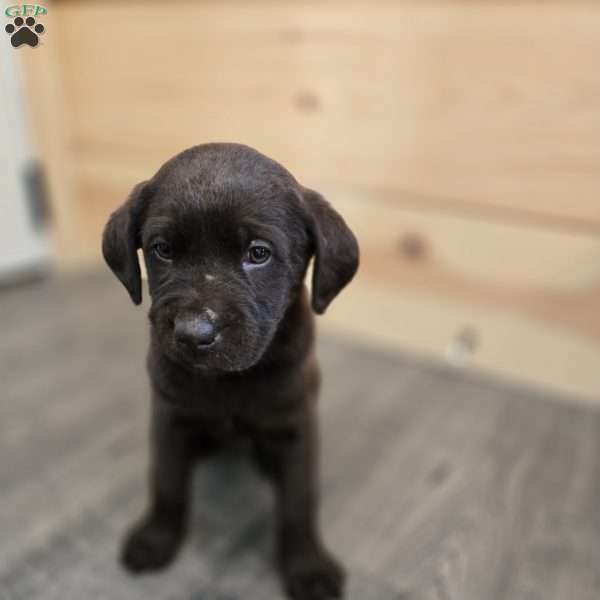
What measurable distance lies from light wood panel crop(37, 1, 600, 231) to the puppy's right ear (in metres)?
0.47

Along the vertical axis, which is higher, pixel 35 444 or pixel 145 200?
pixel 145 200

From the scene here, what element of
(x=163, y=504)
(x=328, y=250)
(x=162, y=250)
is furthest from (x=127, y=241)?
(x=163, y=504)

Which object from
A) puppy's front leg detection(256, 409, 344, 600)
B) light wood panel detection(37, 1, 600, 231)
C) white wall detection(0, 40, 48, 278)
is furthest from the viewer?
white wall detection(0, 40, 48, 278)

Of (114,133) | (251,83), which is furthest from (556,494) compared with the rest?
(114,133)

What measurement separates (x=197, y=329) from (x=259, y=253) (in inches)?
4.0

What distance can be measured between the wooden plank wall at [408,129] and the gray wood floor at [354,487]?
157 millimetres

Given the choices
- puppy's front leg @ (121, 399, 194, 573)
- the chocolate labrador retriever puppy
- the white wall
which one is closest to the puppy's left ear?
the chocolate labrador retriever puppy

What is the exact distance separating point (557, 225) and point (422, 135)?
343 mm

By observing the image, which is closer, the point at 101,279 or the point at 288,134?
the point at 288,134

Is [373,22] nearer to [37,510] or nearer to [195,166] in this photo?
[195,166]

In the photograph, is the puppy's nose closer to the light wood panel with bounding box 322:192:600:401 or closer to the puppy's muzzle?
the puppy's muzzle

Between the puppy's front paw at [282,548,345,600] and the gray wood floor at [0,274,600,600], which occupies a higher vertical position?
the puppy's front paw at [282,548,345,600]

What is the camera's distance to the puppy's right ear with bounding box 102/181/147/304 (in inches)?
24.6

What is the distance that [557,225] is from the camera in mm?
1210
